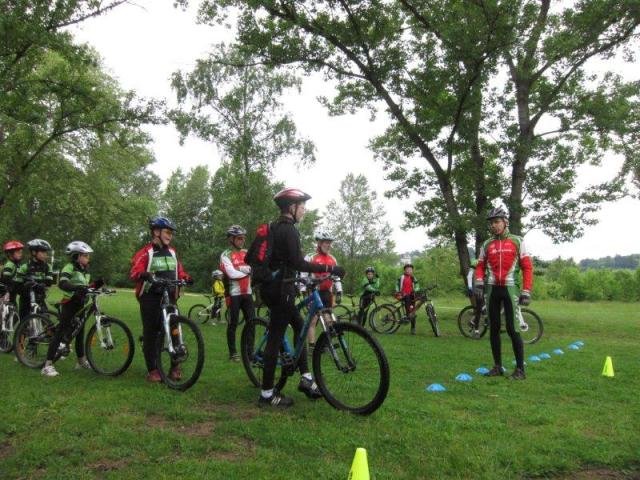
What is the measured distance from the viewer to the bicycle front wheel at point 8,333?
8.83 m

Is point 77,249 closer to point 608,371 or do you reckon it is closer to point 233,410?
point 233,410

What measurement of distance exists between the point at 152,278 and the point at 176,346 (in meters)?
0.86

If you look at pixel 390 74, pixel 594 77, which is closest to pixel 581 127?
pixel 594 77

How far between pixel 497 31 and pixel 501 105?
3.91 metres

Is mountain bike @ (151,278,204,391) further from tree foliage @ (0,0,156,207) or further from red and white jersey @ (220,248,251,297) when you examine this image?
tree foliage @ (0,0,156,207)

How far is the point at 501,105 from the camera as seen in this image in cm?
1680

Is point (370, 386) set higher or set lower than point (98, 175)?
lower

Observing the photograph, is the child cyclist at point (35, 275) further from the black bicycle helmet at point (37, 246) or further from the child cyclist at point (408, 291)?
Answer: the child cyclist at point (408, 291)

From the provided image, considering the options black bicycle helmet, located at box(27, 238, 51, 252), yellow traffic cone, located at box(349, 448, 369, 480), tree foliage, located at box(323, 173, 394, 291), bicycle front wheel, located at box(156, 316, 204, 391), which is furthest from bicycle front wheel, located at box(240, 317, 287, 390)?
tree foliage, located at box(323, 173, 394, 291)

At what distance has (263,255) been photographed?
492 cm

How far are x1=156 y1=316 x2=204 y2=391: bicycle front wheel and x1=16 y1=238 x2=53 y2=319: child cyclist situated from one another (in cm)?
367

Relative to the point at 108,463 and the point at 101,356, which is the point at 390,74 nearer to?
the point at 101,356

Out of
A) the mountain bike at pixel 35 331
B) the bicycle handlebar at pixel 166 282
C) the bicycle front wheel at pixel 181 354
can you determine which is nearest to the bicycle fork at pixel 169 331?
the bicycle front wheel at pixel 181 354

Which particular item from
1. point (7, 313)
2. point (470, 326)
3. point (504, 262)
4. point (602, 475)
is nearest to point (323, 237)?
point (504, 262)
